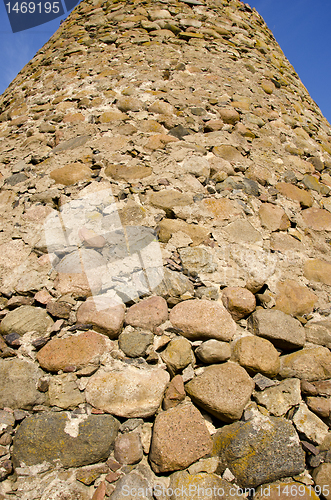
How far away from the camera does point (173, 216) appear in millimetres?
1729

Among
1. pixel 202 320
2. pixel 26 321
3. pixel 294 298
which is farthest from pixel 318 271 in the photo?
pixel 26 321

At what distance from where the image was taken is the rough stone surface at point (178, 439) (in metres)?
1.00

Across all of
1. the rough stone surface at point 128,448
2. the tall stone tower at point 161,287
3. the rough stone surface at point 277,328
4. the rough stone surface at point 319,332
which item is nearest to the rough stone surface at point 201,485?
the tall stone tower at point 161,287

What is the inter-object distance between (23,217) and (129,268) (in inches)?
29.5

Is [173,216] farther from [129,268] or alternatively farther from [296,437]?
[296,437]

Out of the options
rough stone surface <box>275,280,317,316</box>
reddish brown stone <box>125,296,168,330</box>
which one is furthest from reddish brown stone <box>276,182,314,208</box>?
reddish brown stone <box>125,296,168,330</box>

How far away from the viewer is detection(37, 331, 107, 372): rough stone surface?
1190 mm

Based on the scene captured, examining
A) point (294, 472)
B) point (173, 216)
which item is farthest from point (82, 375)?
point (173, 216)

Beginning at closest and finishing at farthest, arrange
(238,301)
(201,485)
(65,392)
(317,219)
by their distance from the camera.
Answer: (201,485), (65,392), (238,301), (317,219)

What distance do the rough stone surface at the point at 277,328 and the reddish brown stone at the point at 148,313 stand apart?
0.42 meters

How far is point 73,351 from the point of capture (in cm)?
122

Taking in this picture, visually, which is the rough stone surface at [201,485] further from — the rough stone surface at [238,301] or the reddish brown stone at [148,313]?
the rough stone surface at [238,301]

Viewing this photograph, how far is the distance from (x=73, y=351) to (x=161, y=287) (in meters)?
0.47

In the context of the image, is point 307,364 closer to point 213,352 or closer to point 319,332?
point 319,332
